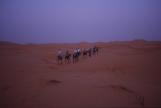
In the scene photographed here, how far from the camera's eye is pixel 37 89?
26.2 feet

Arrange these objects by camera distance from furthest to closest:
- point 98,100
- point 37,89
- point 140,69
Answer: point 140,69, point 37,89, point 98,100

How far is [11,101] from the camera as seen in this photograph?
685cm

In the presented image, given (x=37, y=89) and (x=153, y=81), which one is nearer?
(x=37, y=89)

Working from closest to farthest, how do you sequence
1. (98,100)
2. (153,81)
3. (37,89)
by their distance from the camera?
(98,100) → (37,89) → (153,81)

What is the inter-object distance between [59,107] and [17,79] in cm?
402

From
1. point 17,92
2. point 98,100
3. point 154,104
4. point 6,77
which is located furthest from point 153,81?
point 6,77

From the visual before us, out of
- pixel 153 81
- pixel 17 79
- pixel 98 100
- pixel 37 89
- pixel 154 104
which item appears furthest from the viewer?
pixel 17 79

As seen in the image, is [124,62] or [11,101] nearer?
[11,101]

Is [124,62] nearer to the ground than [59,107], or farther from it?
farther from it

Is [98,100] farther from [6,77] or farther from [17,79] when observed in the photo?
[6,77]

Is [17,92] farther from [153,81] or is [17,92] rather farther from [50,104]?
[153,81]

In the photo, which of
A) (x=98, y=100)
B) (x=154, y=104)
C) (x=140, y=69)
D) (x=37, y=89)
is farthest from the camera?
(x=140, y=69)

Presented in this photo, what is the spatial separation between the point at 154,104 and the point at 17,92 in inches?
209

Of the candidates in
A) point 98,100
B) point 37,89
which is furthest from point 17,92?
point 98,100
